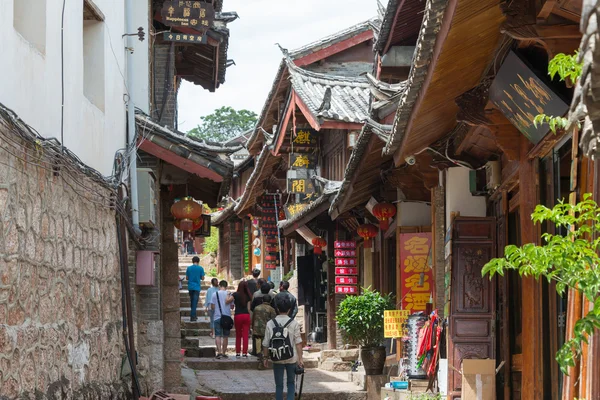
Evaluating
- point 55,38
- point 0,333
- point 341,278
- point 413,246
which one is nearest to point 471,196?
point 413,246

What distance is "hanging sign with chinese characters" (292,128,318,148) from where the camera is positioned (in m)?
28.2

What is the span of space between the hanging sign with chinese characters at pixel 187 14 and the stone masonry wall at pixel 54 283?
5.70 meters

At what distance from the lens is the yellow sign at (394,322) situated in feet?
52.7

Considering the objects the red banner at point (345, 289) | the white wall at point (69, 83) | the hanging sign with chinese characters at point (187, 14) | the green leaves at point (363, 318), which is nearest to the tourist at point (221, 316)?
the red banner at point (345, 289)

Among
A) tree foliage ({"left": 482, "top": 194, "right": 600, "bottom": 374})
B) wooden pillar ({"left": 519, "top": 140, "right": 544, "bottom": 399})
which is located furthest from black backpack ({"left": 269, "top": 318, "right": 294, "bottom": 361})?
tree foliage ({"left": 482, "top": 194, "right": 600, "bottom": 374})

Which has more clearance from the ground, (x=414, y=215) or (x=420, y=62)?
(x=420, y=62)

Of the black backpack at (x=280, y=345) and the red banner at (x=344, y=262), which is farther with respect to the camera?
the red banner at (x=344, y=262)

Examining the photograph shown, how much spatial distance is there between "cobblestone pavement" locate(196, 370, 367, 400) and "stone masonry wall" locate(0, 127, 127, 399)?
15.2 ft

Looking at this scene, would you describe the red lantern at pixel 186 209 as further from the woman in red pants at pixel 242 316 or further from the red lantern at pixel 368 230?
the woman in red pants at pixel 242 316

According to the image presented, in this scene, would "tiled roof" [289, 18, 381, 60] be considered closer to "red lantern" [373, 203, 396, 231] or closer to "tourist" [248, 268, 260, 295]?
"tourist" [248, 268, 260, 295]

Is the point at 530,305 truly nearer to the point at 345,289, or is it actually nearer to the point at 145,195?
the point at 145,195

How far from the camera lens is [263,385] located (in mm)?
18516

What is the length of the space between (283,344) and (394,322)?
2.54 metres

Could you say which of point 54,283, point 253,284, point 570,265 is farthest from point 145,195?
point 253,284
